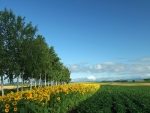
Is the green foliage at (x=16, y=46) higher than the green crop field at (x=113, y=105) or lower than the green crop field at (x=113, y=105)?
higher

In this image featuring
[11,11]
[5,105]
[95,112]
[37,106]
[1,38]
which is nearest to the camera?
[5,105]

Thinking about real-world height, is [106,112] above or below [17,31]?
below

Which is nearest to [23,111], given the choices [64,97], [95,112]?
[95,112]

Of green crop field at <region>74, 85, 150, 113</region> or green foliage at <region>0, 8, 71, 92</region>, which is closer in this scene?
green crop field at <region>74, 85, 150, 113</region>

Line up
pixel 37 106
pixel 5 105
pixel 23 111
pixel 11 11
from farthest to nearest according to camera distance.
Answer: pixel 11 11, pixel 37 106, pixel 5 105, pixel 23 111

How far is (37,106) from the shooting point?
929cm

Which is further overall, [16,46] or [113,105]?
[16,46]

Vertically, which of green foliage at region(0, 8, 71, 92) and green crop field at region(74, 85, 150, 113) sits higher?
green foliage at region(0, 8, 71, 92)

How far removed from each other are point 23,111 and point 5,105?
93 centimetres

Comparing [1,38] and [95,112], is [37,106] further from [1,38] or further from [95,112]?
[1,38]

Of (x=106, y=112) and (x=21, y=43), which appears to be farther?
(x=21, y=43)

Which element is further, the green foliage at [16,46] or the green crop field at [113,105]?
the green foliage at [16,46]

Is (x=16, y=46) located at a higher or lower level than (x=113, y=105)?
higher

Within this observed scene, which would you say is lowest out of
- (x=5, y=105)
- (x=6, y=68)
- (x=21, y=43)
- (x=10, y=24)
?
(x=5, y=105)
